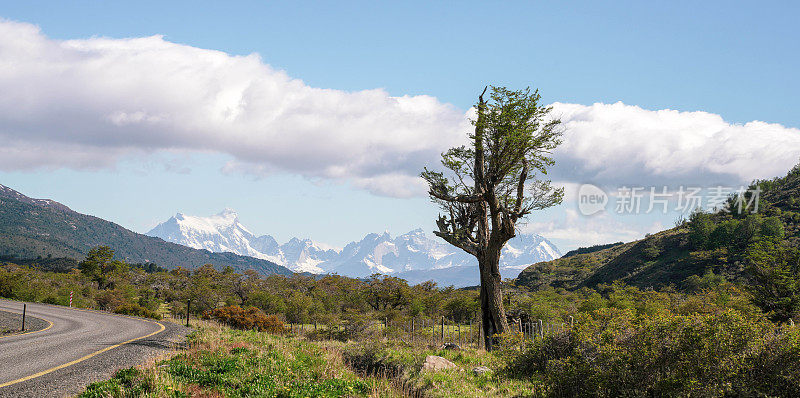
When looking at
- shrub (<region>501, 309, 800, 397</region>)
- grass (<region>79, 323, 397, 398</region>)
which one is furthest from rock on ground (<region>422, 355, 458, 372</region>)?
shrub (<region>501, 309, 800, 397</region>)

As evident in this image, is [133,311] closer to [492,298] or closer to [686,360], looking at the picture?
[492,298]

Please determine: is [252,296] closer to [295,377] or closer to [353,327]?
[353,327]

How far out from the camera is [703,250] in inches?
3954

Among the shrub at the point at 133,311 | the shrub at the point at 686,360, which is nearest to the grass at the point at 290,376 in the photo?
the shrub at the point at 686,360

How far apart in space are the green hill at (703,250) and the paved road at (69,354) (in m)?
82.0

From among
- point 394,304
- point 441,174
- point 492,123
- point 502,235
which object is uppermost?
point 492,123

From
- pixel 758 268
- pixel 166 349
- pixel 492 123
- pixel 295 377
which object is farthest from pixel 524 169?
pixel 758 268

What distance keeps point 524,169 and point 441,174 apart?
13.9 feet

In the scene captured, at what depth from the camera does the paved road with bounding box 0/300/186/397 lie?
11.4 m

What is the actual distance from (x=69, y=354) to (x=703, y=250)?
11529 cm

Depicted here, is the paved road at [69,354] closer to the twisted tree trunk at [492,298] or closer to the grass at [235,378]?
the grass at [235,378]

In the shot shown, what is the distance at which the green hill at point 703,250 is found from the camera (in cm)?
8593

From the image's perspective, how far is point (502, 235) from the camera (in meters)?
22.6

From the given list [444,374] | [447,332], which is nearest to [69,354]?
[444,374]
